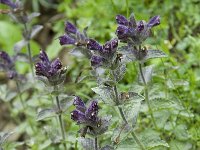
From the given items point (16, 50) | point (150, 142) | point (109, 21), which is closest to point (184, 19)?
point (109, 21)

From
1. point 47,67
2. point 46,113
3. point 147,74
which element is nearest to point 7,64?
point 46,113

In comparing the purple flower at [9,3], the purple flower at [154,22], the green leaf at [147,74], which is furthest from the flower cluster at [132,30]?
the purple flower at [9,3]

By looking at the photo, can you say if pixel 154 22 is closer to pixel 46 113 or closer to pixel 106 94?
pixel 106 94

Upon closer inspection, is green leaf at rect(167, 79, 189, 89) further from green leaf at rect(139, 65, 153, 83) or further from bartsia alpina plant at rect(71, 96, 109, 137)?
bartsia alpina plant at rect(71, 96, 109, 137)

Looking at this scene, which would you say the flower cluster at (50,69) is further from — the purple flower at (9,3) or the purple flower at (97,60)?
the purple flower at (9,3)

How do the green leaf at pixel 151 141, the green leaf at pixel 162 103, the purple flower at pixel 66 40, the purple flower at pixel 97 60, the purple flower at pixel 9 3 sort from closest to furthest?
1. the purple flower at pixel 97 60
2. the green leaf at pixel 151 141
3. the green leaf at pixel 162 103
4. the purple flower at pixel 66 40
5. the purple flower at pixel 9 3

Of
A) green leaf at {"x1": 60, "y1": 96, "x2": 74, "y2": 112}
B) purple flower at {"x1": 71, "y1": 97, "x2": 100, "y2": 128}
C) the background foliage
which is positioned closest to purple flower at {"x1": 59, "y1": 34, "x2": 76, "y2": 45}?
the background foliage
